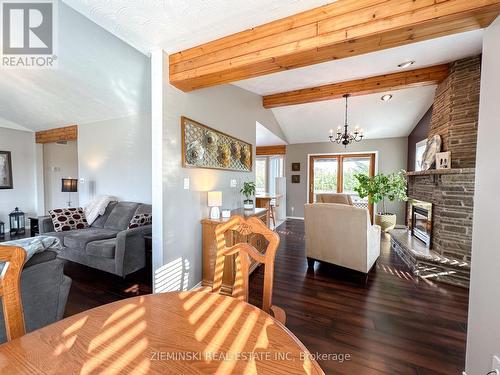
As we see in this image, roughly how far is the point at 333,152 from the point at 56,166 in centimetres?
787

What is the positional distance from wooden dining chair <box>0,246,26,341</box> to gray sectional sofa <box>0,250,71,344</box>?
34.8 inches

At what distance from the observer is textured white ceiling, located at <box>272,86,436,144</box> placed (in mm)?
4570

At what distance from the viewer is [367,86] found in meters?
3.77

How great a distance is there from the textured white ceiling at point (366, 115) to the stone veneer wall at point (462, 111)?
1088 millimetres

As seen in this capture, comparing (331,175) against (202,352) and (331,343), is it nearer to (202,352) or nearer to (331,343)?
(331,343)

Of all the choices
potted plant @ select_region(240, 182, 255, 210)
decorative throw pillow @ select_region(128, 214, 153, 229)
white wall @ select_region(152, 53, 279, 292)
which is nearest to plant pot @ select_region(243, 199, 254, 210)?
potted plant @ select_region(240, 182, 255, 210)

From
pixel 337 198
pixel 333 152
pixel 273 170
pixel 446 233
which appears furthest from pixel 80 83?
pixel 333 152

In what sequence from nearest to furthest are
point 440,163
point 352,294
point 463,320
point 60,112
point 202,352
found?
point 202,352
point 463,320
point 352,294
point 440,163
point 60,112

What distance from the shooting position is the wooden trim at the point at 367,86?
11.2ft

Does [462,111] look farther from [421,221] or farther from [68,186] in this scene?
[68,186]

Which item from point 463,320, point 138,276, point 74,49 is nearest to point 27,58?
point 74,49

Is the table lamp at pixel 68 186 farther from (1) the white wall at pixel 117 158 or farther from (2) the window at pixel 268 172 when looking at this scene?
(2) the window at pixel 268 172

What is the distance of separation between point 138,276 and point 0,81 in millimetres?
3805

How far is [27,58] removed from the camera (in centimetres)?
286
